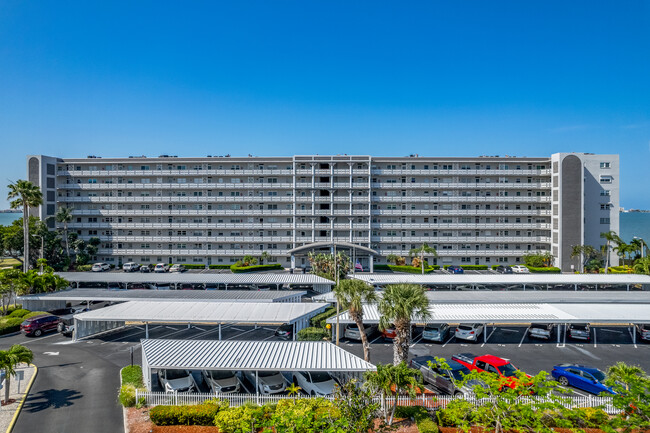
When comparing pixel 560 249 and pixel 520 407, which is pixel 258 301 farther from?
pixel 560 249

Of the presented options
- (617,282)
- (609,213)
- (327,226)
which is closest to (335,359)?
(617,282)

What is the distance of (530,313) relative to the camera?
33.6 meters

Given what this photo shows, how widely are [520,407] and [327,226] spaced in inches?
2218

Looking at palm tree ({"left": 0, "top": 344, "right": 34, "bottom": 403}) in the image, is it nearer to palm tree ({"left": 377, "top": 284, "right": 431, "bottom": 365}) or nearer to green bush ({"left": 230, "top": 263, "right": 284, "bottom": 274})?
palm tree ({"left": 377, "top": 284, "right": 431, "bottom": 365})

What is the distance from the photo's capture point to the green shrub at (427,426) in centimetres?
1800

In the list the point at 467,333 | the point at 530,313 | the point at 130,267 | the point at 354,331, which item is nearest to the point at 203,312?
the point at 354,331

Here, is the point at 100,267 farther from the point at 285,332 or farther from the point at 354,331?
the point at 354,331

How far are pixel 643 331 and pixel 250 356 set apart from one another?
3333 centimetres

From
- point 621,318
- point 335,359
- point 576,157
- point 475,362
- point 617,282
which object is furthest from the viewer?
point 576,157

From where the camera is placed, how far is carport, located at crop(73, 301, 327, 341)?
3127 cm

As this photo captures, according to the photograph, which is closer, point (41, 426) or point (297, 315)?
point (41, 426)

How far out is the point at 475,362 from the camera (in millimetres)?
25172

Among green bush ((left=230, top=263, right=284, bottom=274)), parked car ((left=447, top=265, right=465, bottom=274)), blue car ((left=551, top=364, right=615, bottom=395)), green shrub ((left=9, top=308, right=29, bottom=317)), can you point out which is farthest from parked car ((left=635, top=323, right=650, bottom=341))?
green shrub ((left=9, top=308, right=29, bottom=317))

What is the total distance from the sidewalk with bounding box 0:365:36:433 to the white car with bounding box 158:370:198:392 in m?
7.33
